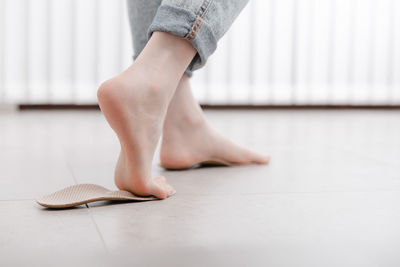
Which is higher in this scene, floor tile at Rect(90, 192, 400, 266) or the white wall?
the white wall

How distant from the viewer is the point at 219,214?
810 millimetres

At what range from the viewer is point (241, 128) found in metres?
2.16

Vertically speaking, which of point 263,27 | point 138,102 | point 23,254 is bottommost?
point 23,254

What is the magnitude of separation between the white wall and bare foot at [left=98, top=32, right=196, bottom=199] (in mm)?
2162

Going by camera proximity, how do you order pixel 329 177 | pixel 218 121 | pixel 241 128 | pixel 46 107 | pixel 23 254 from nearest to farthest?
pixel 23 254, pixel 329 177, pixel 241 128, pixel 218 121, pixel 46 107

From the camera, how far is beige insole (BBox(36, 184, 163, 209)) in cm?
83

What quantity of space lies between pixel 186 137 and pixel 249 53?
205 cm

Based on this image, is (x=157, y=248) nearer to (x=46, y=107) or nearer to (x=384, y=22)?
(x=46, y=107)

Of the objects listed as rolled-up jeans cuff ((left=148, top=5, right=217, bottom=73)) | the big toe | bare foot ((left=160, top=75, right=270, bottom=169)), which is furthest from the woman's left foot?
rolled-up jeans cuff ((left=148, top=5, right=217, bottom=73))

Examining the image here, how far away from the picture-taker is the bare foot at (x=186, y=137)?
3.89 ft

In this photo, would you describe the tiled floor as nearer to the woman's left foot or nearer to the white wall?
the woman's left foot

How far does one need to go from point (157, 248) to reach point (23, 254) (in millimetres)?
144

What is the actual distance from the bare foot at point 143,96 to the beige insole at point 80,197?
0.08 feet

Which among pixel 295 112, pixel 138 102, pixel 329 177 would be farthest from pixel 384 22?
pixel 138 102
